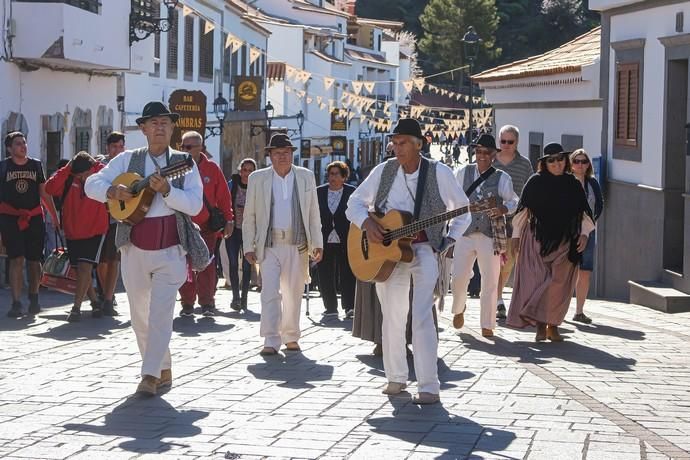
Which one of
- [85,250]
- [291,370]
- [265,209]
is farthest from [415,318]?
[85,250]

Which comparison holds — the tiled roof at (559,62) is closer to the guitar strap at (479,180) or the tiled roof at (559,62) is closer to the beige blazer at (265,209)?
the guitar strap at (479,180)

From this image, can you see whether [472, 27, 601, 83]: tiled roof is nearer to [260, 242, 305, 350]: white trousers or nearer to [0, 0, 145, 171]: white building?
[0, 0, 145, 171]: white building

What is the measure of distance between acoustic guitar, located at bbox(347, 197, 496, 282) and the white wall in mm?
9374

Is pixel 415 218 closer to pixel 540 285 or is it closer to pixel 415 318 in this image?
pixel 415 318

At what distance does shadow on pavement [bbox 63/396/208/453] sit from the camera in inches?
286

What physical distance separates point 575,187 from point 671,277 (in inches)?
218

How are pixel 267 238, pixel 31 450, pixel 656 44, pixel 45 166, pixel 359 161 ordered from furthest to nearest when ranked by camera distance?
pixel 359 161 < pixel 45 166 < pixel 656 44 < pixel 267 238 < pixel 31 450

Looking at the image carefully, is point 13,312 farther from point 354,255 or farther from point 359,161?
point 359,161

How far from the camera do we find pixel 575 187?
39.0ft

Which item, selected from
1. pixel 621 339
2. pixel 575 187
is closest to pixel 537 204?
pixel 575 187

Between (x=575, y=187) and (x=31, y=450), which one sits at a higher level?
(x=575, y=187)

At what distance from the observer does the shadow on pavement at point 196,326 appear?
12273 mm

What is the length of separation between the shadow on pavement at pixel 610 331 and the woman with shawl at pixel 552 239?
829 millimetres

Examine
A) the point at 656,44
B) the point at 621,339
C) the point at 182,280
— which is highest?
the point at 656,44
